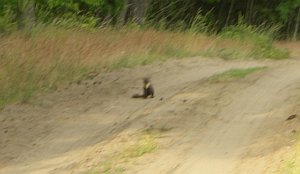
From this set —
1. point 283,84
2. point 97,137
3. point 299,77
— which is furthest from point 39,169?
point 299,77

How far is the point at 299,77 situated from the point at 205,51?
445 centimetres

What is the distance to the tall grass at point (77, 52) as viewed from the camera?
455 inches

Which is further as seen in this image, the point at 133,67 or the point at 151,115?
the point at 133,67

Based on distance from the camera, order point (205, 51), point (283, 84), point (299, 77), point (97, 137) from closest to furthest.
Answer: point (97, 137) < point (283, 84) < point (299, 77) < point (205, 51)

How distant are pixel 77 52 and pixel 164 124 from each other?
578 cm

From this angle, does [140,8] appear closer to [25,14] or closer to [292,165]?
[25,14]

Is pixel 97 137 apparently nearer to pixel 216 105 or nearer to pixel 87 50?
pixel 216 105

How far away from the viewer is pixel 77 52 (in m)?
14.0

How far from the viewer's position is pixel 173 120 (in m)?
8.86

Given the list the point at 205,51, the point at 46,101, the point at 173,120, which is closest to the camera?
the point at 173,120

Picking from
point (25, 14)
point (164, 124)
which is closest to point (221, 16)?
point (25, 14)

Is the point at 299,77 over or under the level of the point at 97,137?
under

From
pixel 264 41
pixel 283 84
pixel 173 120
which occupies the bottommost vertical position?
pixel 264 41

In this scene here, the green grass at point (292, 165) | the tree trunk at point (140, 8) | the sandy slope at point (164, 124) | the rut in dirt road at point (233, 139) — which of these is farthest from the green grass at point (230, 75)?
the tree trunk at point (140, 8)
